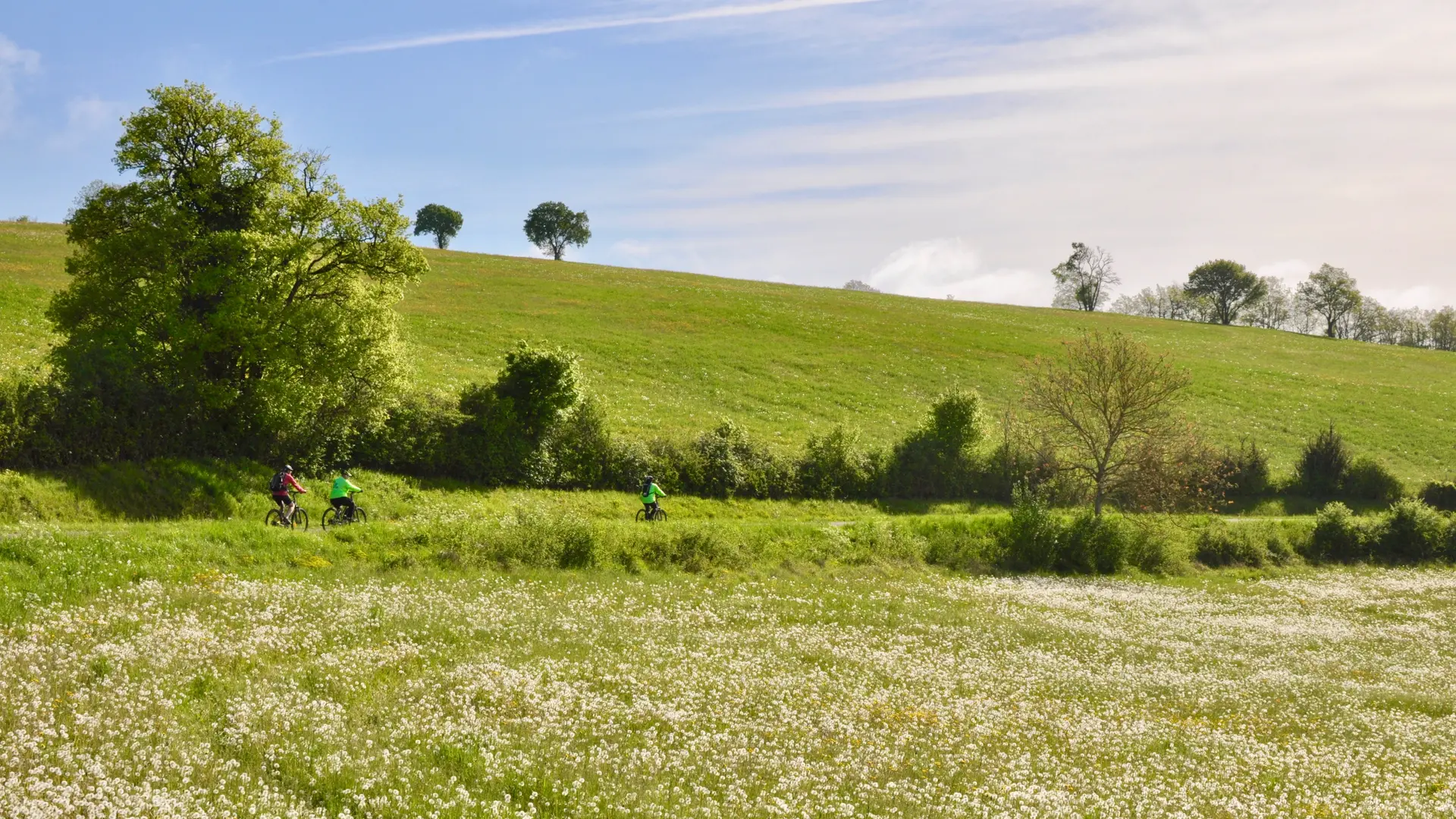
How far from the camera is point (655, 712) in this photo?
48.8ft

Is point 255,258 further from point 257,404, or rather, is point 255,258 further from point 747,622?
point 747,622

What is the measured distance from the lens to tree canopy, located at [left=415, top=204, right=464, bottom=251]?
154m

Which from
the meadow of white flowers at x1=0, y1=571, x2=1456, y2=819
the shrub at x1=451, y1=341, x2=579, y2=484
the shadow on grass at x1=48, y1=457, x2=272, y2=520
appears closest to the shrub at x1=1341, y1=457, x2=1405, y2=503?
A: the meadow of white flowers at x1=0, y1=571, x2=1456, y2=819

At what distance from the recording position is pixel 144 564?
20750 millimetres

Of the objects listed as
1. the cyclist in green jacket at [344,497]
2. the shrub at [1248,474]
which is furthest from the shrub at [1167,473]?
the cyclist in green jacket at [344,497]

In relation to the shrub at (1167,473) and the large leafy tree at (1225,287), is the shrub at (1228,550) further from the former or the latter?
the large leafy tree at (1225,287)

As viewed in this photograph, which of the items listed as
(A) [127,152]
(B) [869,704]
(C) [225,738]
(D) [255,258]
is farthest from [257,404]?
(B) [869,704]

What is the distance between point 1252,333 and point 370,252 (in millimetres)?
128936

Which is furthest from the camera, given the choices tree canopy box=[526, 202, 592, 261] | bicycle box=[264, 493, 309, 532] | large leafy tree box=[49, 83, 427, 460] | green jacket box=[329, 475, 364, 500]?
tree canopy box=[526, 202, 592, 261]

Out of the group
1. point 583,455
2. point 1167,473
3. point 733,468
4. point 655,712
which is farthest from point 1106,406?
point 655,712

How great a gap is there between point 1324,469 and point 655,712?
57100 millimetres

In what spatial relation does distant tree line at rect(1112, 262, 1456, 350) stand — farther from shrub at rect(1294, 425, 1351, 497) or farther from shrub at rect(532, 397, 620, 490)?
shrub at rect(532, 397, 620, 490)

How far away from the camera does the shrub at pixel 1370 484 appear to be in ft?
186

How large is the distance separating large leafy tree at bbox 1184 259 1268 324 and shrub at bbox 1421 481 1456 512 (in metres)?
119
